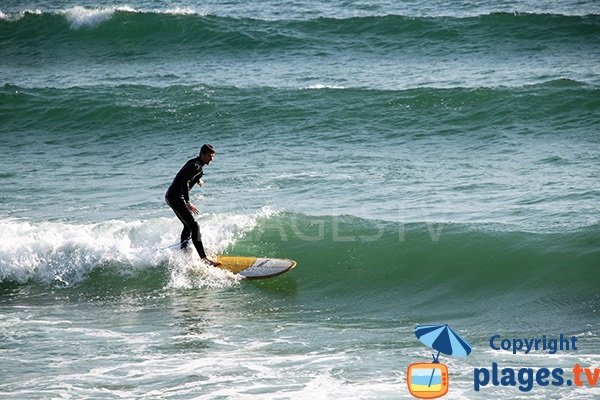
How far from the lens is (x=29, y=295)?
1195 centimetres

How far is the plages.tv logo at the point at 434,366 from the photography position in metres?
8.12

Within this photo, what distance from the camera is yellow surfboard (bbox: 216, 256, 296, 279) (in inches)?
463

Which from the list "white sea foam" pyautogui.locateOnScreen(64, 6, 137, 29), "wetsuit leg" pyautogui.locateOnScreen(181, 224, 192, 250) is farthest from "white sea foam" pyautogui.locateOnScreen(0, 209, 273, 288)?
"white sea foam" pyautogui.locateOnScreen(64, 6, 137, 29)

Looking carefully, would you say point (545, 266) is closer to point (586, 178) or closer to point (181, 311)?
point (586, 178)

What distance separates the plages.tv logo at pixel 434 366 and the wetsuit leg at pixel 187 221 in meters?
3.14

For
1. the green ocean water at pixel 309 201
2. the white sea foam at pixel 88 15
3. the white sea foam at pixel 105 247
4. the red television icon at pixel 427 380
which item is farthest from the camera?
the white sea foam at pixel 88 15

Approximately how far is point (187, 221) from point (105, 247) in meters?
1.99

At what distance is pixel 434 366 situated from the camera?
8.63 meters

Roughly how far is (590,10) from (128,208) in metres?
15.1

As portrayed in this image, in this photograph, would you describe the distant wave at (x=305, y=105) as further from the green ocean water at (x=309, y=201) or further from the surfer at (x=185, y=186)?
the surfer at (x=185, y=186)

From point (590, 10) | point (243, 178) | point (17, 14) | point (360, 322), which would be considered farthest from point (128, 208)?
point (17, 14)

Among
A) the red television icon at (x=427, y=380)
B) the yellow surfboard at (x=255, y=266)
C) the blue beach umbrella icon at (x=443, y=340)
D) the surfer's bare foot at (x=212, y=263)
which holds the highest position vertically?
the surfer's bare foot at (x=212, y=263)

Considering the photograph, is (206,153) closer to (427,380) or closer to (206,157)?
(206,157)

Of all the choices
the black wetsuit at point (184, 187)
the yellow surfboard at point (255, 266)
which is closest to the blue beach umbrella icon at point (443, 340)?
the yellow surfboard at point (255, 266)
